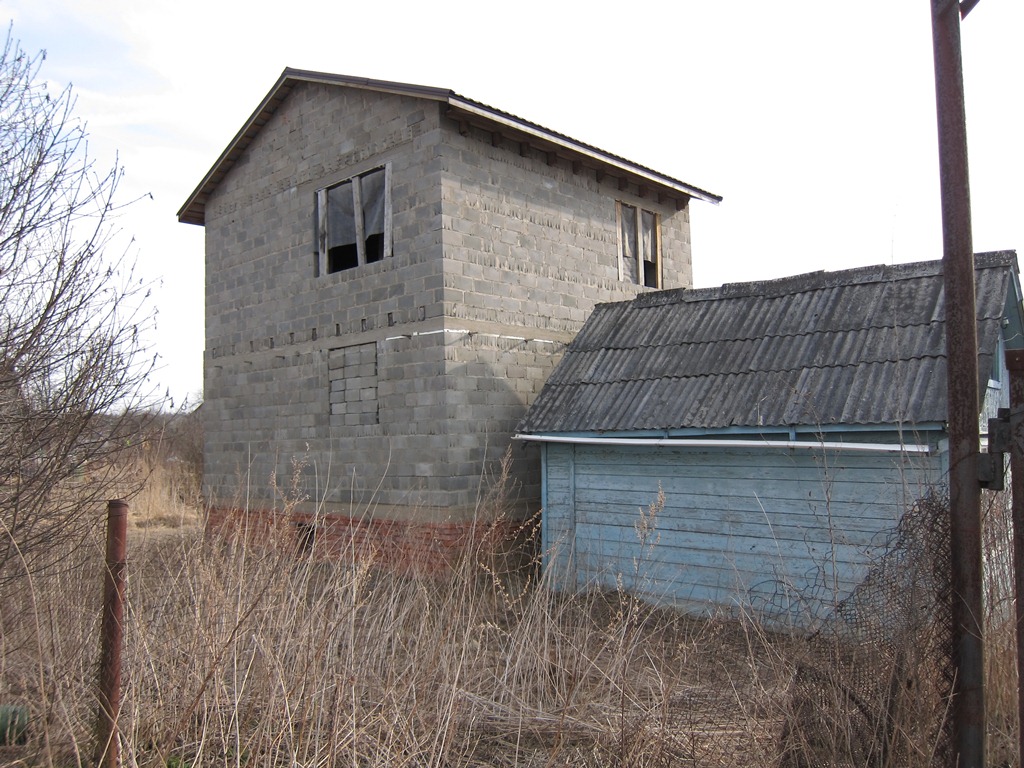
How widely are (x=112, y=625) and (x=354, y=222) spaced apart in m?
9.37

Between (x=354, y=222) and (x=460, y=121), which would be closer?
(x=460, y=121)

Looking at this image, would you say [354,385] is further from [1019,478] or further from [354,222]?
[1019,478]

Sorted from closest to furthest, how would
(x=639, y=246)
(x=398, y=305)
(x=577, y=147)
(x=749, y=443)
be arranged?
1. (x=749, y=443)
2. (x=398, y=305)
3. (x=577, y=147)
4. (x=639, y=246)

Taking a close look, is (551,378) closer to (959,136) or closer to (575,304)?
(575,304)

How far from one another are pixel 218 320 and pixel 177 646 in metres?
10.9

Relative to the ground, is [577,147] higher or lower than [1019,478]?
higher

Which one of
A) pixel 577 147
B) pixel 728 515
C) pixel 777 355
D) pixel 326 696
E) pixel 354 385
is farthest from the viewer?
pixel 577 147

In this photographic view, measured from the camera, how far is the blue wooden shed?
759 centimetres

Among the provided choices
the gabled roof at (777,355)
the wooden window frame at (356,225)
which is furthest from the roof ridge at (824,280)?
the wooden window frame at (356,225)

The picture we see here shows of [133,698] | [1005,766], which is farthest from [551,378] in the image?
[133,698]

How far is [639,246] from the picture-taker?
44.6 ft

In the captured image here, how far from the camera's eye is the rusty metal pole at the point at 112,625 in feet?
10.2

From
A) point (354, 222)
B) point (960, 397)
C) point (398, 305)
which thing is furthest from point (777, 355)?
point (354, 222)

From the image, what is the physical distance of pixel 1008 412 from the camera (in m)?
3.28
